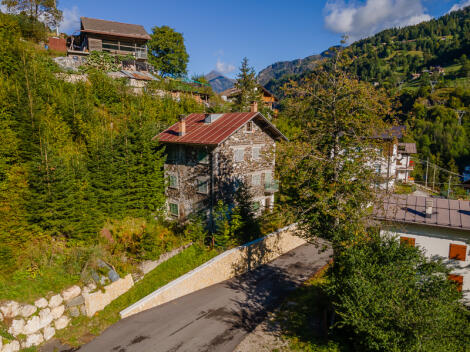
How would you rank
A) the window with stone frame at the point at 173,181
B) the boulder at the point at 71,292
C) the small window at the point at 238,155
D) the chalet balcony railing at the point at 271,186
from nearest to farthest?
the boulder at the point at 71,292
the small window at the point at 238,155
the window with stone frame at the point at 173,181
the chalet balcony railing at the point at 271,186

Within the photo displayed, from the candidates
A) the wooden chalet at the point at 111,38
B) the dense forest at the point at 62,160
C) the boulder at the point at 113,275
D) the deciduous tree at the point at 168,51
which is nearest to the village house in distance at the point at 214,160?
the dense forest at the point at 62,160

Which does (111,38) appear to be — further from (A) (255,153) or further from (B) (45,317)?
(B) (45,317)

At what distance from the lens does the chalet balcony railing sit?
26.2 meters

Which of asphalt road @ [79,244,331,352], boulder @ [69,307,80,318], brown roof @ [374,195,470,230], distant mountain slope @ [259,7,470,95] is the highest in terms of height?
distant mountain slope @ [259,7,470,95]

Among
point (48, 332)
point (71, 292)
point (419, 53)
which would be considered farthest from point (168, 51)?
point (419, 53)

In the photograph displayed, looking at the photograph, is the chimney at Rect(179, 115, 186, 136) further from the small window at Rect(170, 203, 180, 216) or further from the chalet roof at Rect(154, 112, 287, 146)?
the small window at Rect(170, 203, 180, 216)

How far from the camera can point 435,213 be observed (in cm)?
1678

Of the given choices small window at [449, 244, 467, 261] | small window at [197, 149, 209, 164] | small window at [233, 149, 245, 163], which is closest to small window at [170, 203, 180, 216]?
small window at [197, 149, 209, 164]

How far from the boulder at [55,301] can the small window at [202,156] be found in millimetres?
12518

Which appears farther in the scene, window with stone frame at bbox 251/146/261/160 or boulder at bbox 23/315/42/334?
window with stone frame at bbox 251/146/261/160

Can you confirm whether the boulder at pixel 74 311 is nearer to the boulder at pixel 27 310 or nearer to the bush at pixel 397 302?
the boulder at pixel 27 310

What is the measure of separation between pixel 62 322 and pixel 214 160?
13.1m

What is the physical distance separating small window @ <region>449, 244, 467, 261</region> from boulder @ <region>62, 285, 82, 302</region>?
18.8m

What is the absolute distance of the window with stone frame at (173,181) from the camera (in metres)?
24.3
